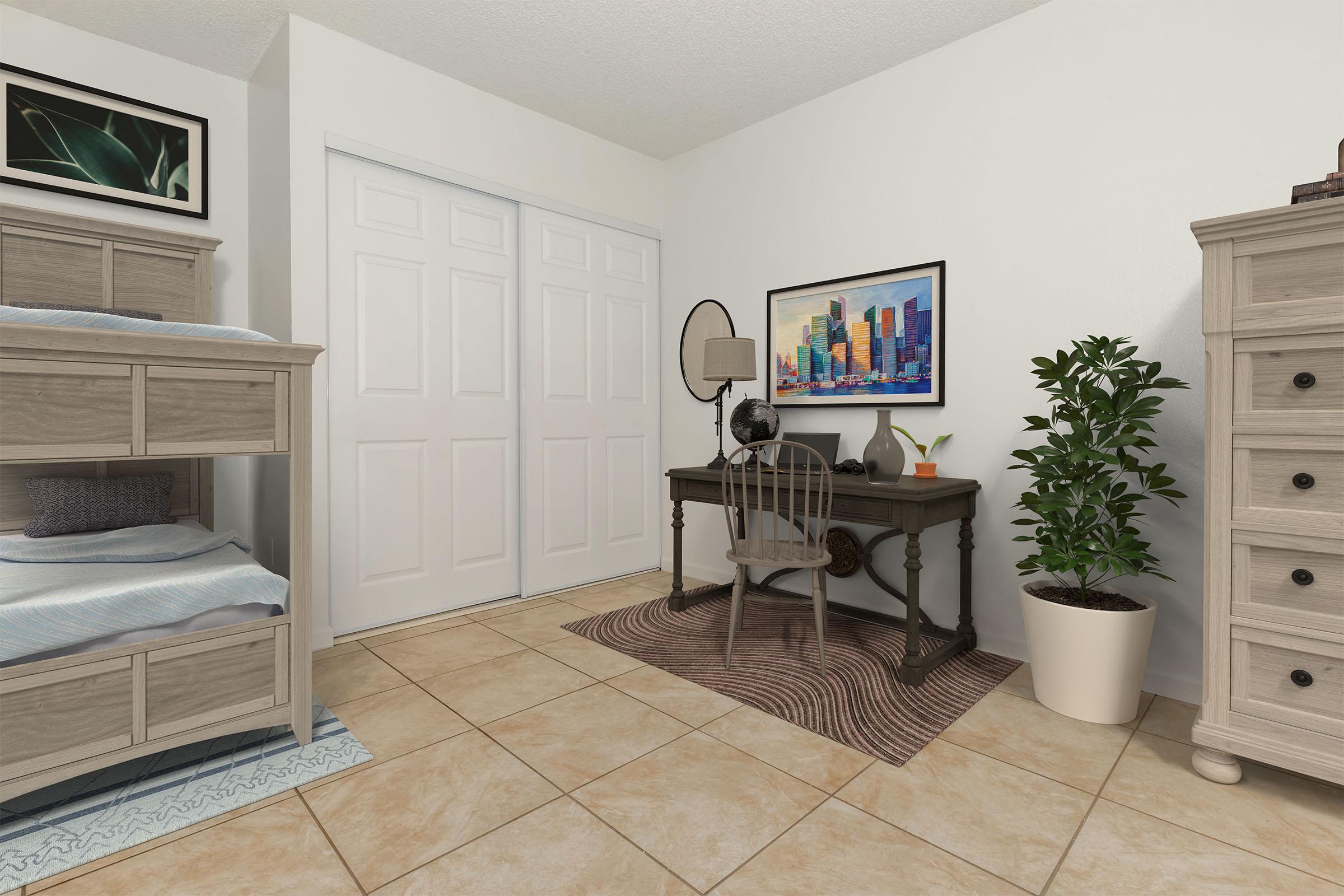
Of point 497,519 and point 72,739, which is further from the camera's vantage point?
point 497,519

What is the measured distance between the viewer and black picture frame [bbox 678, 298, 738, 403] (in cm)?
376

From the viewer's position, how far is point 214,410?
5.76ft

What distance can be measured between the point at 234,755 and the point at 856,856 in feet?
5.60

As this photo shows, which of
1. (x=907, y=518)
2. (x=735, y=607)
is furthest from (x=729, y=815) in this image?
(x=907, y=518)

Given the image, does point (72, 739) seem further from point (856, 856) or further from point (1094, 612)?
point (1094, 612)

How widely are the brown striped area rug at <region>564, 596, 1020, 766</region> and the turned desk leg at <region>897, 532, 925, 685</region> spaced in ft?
0.15

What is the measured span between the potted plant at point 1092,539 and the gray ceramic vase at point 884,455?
1.71 feet

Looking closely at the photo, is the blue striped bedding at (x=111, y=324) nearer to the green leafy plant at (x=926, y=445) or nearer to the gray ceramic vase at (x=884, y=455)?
the gray ceramic vase at (x=884, y=455)

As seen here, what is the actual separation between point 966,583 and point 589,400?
85.5 inches

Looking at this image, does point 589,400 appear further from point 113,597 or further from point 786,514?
point 113,597

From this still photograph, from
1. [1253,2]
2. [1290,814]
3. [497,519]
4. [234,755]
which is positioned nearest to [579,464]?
[497,519]

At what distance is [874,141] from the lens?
10.2ft

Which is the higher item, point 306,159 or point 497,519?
point 306,159

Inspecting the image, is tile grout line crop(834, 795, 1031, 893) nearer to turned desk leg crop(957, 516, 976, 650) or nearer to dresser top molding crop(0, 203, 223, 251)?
turned desk leg crop(957, 516, 976, 650)
